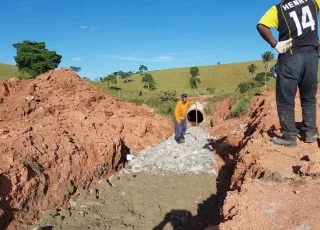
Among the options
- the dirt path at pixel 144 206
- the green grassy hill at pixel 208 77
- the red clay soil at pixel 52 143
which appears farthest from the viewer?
the green grassy hill at pixel 208 77

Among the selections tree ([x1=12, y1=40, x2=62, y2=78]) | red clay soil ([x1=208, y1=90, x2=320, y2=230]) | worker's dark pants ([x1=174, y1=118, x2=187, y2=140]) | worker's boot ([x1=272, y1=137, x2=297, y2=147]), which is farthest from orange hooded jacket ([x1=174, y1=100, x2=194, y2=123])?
tree ([x1=12, y1=40, x2=62, y2=78])

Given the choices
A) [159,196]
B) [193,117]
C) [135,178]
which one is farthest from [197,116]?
[159,196]

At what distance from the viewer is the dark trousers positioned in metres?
3.70

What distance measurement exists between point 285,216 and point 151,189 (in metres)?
4.05

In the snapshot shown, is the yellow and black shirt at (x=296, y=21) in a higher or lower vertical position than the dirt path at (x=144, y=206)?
higher

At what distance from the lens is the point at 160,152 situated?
9195 millimetres

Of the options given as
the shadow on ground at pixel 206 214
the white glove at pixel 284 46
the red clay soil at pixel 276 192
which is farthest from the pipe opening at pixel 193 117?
the white glove at pixel 284 46

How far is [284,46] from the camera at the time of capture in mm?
3660

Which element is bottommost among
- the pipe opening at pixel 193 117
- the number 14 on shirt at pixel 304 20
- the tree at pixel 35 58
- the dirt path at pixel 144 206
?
the dirt path at pixel 144 206

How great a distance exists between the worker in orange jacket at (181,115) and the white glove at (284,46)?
234 inches

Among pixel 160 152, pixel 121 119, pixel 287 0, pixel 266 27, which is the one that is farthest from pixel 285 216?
pixel 121 119

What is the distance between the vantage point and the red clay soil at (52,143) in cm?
466

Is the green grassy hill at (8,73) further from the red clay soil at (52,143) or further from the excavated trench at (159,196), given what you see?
the excavated trench at (159,196)

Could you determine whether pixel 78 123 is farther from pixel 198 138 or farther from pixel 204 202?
pixel 198 138
